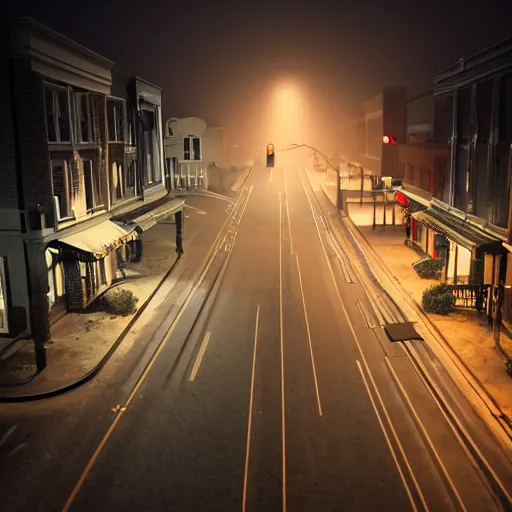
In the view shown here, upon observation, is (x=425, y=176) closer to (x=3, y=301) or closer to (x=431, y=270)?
(x=431, y=270)

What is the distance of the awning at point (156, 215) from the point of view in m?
28.9

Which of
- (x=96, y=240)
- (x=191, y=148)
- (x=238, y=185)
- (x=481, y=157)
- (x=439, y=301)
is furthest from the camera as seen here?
(x=238, y=185)

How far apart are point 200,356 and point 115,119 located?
14602mm

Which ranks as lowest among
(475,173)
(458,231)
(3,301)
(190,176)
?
(3,301)

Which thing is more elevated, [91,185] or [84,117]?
[84,117]

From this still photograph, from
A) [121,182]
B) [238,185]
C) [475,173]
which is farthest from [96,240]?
[238,185]

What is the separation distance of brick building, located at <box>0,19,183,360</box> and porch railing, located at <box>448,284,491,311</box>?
15046 mm

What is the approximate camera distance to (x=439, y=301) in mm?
24266

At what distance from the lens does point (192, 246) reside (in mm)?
39156

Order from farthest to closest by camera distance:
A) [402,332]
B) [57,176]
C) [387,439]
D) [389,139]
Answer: [389,139], [402,332], [57,176], [387,439]

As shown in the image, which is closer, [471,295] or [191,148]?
[471,295]

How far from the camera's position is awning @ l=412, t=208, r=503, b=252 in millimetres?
22578

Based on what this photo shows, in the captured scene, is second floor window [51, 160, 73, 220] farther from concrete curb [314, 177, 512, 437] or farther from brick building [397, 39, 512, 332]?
brick building [397, 39, 512, 332]

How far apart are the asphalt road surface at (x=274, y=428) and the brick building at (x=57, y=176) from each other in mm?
4748
